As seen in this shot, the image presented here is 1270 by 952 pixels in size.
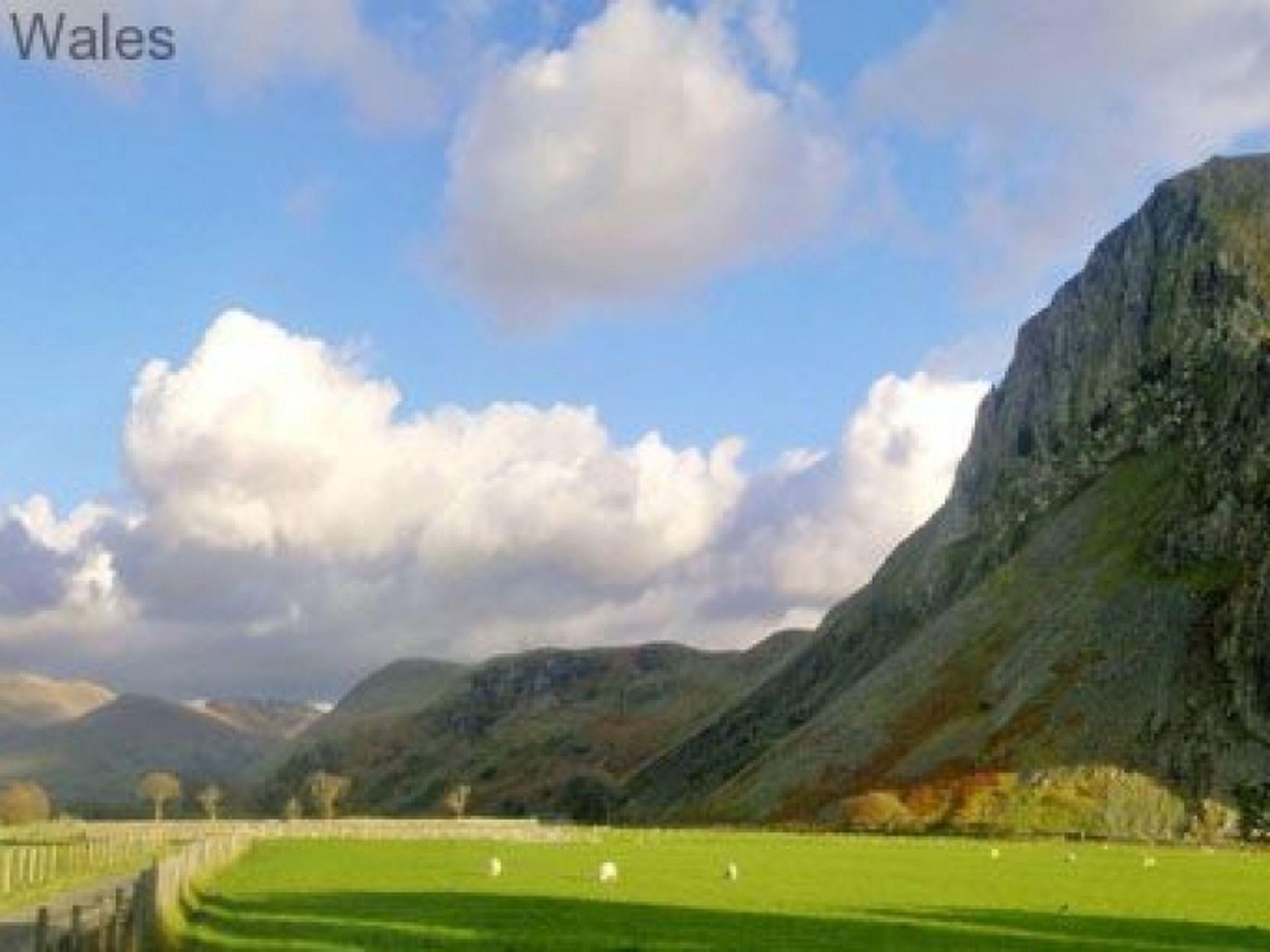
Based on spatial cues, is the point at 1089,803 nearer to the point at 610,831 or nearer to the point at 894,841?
the point at 894,841

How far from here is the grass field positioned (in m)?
42.4

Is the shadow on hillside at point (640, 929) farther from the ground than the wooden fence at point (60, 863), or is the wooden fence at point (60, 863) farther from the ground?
the wooden fence at point (60, 863)

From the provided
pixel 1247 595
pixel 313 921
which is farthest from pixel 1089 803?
pixel 313 921

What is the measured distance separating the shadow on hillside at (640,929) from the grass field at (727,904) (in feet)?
0.43

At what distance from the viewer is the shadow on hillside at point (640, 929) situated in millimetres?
40656

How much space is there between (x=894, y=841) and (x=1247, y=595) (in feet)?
188

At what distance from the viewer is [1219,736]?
527 feet

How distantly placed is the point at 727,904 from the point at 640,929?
36.4 ft

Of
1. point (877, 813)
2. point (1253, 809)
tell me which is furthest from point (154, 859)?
point (877, 813)

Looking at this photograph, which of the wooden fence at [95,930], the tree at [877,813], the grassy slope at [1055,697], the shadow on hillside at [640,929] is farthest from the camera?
the grassy slope at [1055,697]

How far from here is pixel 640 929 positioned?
4522cm

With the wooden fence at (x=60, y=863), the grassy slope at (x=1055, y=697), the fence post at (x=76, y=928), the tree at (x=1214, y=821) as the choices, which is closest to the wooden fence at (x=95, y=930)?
the fence post at (x=76, y=928)

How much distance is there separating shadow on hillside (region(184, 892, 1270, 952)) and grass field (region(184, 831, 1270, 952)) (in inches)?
5.2

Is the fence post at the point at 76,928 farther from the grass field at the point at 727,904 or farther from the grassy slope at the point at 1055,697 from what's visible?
the grassy slope at the point at 1055,697
